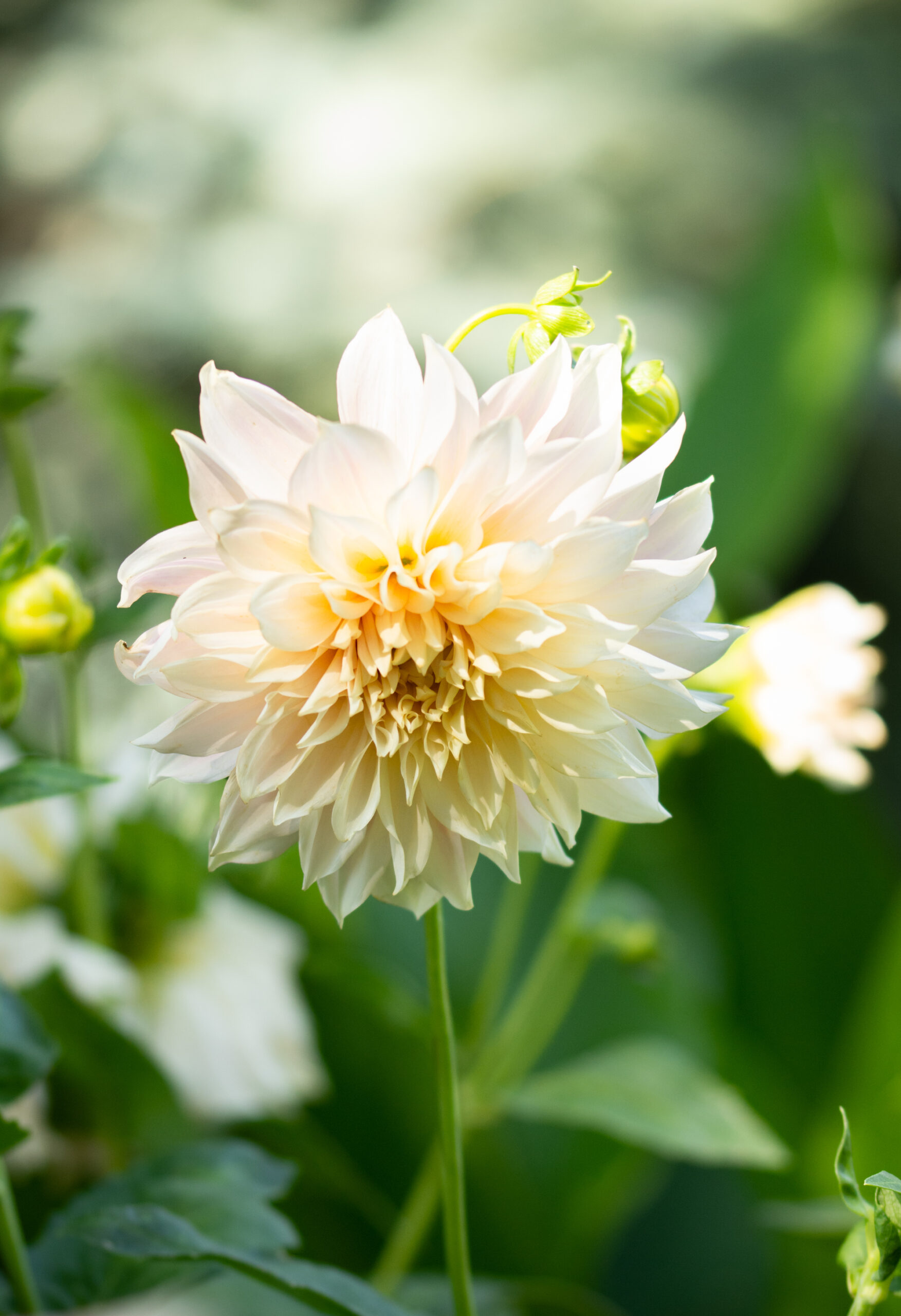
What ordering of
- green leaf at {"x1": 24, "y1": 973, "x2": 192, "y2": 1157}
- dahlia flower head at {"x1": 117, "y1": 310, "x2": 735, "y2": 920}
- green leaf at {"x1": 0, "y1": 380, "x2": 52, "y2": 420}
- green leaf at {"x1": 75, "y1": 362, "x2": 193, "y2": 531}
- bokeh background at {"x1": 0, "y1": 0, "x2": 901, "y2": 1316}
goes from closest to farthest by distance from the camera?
dahlia flower head at {"x1": 117, "y1": 310, "x2": 735, "y2": 920} < green leaf at {"x1": 0, "y1": 380, "x2": 52, "y2": 420} < green leaf at {"x1": 24, "y1": 973, "x2": 192, "y2": 1157} < bokeh background at {"x1": 0, "y1": 0, "x2": 901, "y2": 1316} < green leaf at {"x1": 75, "y1": 362, "x2": 193, "y2": 531}

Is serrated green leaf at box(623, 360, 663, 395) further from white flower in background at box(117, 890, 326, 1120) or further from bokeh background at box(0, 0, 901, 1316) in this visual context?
white flower in background at box(117, 890, 326, 1120)

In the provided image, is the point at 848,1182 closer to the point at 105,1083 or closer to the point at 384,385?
the point at 384,385

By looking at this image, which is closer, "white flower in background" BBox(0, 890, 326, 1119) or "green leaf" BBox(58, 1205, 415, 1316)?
"green leaf" BBox(58, 1205, 415, 1316)

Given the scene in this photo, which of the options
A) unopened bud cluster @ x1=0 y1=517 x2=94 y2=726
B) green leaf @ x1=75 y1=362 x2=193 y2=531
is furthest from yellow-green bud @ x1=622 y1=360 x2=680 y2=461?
green leaf @ x1=75 y1=362 x2=193 y2=531

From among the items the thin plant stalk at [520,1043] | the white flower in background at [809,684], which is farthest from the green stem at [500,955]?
the white flower in background at [809,684]

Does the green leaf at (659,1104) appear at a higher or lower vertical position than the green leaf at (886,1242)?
lower

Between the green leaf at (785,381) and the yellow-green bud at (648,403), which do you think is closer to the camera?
the yellow-green bud at (648,403)

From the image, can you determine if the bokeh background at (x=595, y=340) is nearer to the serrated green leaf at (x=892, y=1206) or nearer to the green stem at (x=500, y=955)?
the green stem at (x=500, y=955)
